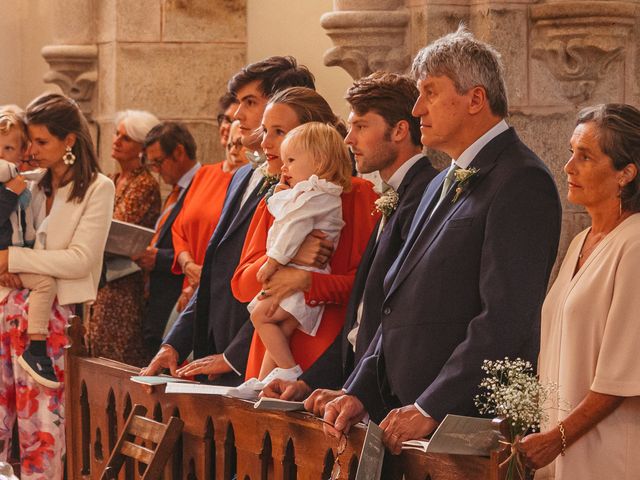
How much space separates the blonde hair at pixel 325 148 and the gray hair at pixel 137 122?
3040 millimetres

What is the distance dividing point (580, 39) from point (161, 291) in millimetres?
2656

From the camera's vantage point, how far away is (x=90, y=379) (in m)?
4.95

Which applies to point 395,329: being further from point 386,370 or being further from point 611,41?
point 611,41

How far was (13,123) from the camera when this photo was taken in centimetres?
593

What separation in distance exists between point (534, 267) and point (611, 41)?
1894 millimetres

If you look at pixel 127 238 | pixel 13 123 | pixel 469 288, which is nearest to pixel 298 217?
pixel 469 288

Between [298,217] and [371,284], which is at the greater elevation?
[298,217]

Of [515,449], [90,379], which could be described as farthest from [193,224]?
[515,449]

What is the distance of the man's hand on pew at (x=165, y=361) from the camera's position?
4816 mm

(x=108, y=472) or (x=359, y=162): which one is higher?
(x=359, y=162)

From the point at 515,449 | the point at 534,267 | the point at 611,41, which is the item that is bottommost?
the point at 515,449

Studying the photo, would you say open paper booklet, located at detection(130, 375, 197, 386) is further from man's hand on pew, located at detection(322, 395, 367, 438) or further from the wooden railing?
man's hand on pew, located at detection(322, 395, 367, 438)

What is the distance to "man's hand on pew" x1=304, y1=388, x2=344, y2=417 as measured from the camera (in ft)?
12.3

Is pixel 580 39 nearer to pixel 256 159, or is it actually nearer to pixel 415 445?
pixel 256 159
